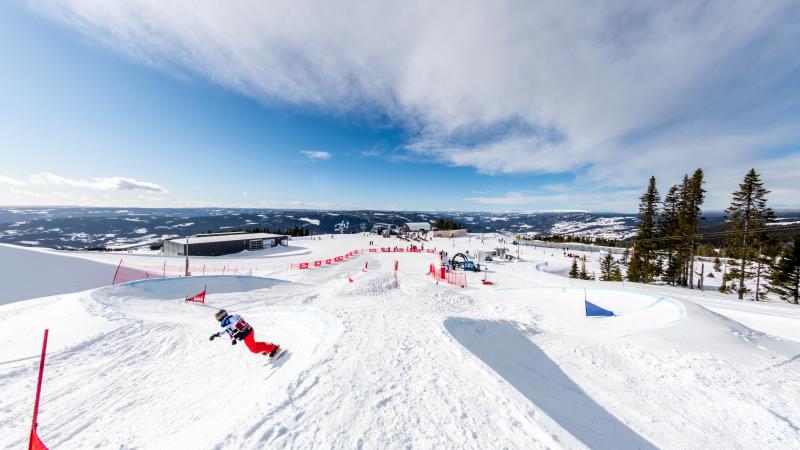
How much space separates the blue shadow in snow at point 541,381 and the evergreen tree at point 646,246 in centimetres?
3293

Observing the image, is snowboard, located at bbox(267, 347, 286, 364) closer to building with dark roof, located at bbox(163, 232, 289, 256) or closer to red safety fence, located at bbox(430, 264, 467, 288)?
red safety fence, located at bbox(430, 264, 467, 288)

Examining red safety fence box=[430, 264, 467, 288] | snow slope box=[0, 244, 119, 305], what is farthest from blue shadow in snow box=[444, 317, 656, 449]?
snow slope box=[0, 244, 119, 305]

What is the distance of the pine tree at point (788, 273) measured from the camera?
2703cm

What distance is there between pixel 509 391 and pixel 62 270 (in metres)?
35.0

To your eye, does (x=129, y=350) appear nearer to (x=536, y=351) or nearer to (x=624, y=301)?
(x=536, y=351)

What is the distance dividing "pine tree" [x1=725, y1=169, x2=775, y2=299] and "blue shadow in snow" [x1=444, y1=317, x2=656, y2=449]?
31.5 meters

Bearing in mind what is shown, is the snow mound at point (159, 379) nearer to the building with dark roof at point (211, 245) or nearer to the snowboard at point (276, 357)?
the snowboard at point (276, 357)

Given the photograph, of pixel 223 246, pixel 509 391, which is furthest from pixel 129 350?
pixel 223 246

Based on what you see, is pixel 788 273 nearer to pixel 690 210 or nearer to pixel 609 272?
pixel 690 210

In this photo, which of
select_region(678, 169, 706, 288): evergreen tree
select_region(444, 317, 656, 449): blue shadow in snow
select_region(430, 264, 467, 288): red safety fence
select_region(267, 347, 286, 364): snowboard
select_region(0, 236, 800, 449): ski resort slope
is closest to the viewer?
select_region(0, 236, 800, 449): ski resort slope

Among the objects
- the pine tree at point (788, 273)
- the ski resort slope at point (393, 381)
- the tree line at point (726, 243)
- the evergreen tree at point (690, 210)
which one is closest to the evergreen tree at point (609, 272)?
the tree line at point (726, 243)

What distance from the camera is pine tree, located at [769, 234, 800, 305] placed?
2703cm

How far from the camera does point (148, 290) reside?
16422 millimetres

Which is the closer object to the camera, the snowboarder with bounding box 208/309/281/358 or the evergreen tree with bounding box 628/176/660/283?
the snowboarder with bounding box 208/309/281/358
